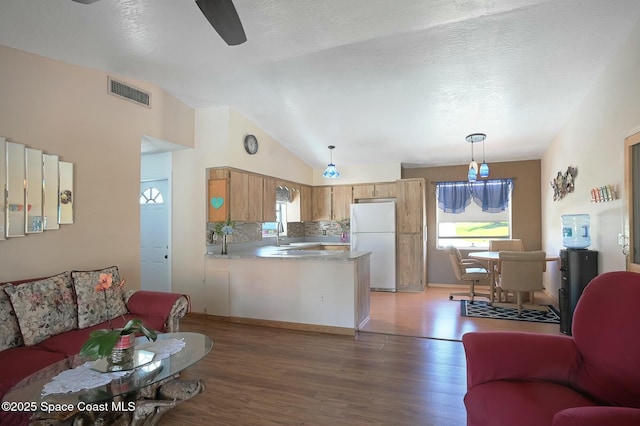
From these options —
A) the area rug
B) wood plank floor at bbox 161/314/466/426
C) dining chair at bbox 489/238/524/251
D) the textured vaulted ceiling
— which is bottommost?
the area rug

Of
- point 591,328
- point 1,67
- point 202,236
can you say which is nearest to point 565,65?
point 591,328

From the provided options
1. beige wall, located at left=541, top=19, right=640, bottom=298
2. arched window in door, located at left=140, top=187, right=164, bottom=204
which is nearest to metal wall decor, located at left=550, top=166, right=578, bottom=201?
beige wall, located at left=541, top=19, right=640, bottom=298

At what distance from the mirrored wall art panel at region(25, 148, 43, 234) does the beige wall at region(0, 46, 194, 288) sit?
3.4 inches

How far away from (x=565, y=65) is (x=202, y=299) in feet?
16.2

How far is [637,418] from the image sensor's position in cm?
104

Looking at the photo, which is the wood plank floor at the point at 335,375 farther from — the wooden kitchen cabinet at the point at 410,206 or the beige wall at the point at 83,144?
the wooden kitchen cabinet at the point at 410,206

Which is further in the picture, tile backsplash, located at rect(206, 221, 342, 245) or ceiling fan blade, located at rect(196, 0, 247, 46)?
tile backsplash, located at rect(206, 221, 342, 245)

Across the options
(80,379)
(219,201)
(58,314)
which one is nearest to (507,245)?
(219,201)

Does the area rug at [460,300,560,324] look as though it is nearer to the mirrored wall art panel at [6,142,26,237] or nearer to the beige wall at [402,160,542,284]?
the beige wall at [402,160,542,284]

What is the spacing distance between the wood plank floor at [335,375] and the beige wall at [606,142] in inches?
53.6

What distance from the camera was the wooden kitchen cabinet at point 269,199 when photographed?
17.2 ft

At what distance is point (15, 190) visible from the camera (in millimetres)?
2588

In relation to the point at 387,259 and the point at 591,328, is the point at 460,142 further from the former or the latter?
the point at 591,328

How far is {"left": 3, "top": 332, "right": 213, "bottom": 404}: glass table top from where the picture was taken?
1.53m
